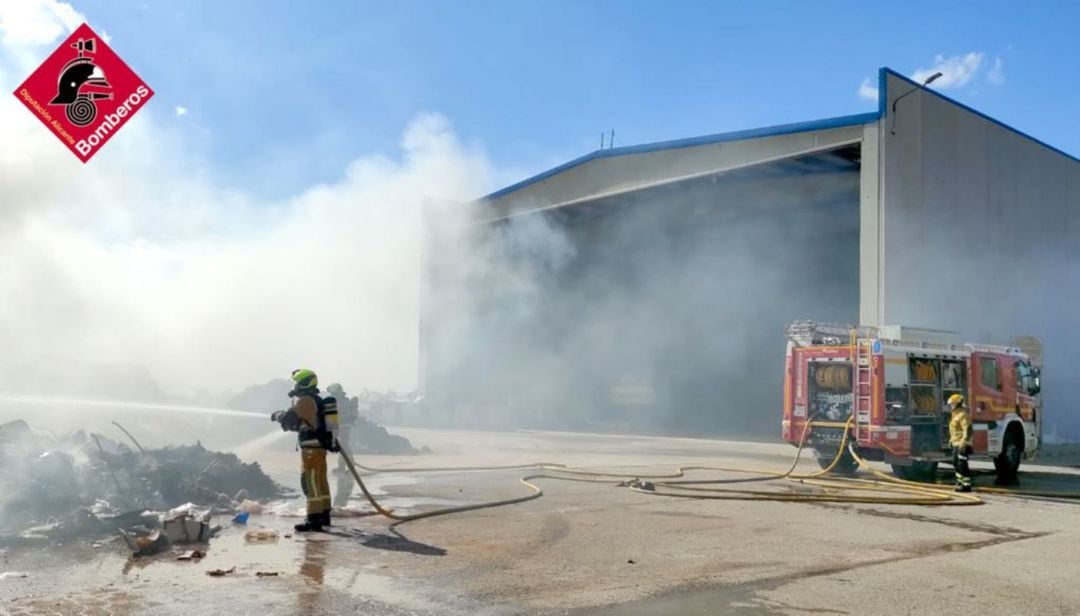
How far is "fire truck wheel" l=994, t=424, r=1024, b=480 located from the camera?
13.3 metres

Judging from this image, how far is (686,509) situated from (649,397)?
22823mm

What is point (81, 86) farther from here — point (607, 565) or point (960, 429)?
point (960, 429)

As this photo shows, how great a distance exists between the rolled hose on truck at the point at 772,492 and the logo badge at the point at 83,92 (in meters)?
5.84

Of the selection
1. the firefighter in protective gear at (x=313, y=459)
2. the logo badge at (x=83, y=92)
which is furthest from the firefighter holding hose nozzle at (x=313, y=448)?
the logo badge at (x=83, y=92)

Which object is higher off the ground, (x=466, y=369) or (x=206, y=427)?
(x=466, y=369)

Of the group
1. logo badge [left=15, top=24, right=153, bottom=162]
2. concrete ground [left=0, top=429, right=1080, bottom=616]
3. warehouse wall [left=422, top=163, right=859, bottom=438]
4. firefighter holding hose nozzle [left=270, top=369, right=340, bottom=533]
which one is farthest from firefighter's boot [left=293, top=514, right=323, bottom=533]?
warehouse wall [left=422, top=163, right=859, bottom=438]

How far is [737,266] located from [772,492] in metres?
19.5

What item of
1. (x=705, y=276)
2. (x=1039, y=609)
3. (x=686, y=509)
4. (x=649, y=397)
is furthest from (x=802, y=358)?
(x=649, y=397)

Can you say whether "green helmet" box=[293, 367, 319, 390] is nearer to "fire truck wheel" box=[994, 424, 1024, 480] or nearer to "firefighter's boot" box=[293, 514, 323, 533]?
"firefighter's boot" box=[293, 514, 323, 533]

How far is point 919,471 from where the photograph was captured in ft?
41.7

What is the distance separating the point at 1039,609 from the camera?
519 centimetres

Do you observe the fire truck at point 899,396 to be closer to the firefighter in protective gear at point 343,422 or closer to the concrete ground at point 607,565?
the concrete ground at point 607,565

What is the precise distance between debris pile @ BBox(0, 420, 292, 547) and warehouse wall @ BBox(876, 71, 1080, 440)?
14.1 meters

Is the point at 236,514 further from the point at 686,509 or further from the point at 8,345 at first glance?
→ the point at 8,345
